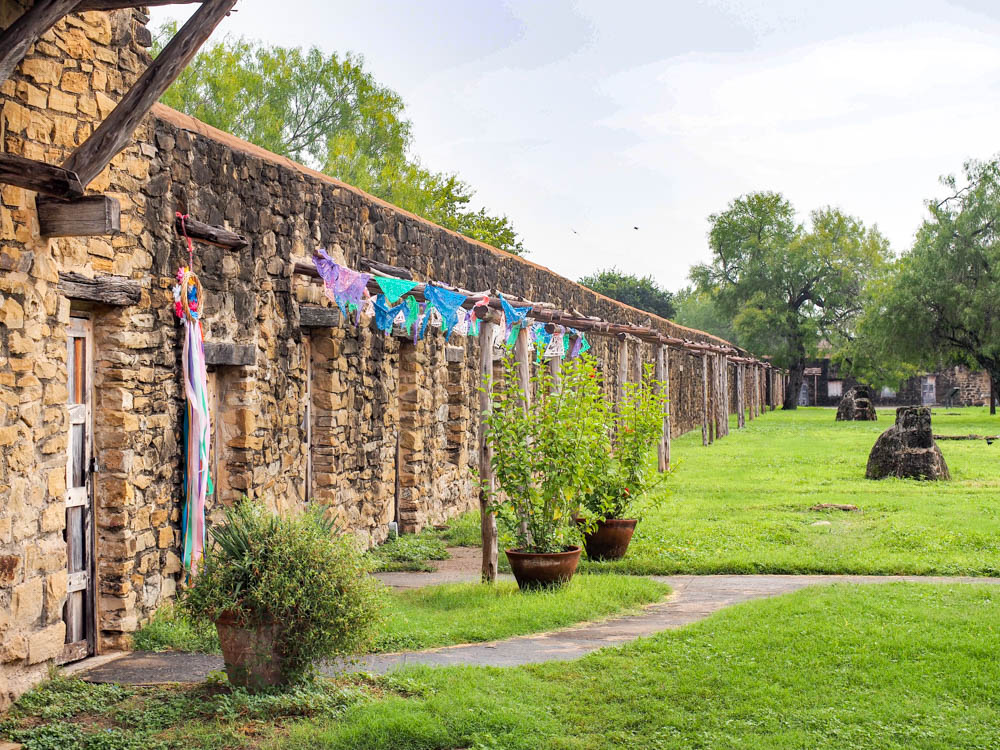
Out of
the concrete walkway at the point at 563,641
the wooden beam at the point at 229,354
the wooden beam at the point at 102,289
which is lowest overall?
the concrete walkway at the point at 563,641

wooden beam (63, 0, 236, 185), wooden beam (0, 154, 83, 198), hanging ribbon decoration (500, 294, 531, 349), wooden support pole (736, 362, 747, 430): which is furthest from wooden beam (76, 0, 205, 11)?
wooden support pole (736, 362, 747, 430)

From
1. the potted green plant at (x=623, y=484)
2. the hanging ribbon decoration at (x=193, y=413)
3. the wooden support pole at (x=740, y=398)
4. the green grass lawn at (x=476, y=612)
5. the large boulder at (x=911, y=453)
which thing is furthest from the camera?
the wooden support pole at (x=740, y=398)

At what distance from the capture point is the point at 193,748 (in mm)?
4551

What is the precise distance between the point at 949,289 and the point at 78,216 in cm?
3523

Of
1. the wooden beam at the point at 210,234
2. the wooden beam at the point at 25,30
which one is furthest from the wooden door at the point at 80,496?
the wooden beam at the point at 25,30

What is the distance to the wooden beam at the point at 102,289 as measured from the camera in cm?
579

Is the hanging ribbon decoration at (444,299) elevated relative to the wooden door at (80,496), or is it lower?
elevated

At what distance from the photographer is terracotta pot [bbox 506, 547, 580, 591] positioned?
26.4 ft

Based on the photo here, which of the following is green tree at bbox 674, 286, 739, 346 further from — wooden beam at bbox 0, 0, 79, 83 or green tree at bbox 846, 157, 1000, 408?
wooden beam at bbox 0, 0, 79, 83

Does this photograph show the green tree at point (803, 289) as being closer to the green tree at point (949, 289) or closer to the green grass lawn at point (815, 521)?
the green tree at point (949, 289)

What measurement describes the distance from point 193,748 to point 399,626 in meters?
2.45

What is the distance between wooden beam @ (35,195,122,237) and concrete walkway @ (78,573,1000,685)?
98.6 inches

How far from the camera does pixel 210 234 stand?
718cm

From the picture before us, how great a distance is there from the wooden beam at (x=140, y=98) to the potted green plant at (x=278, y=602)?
2.07 metres
